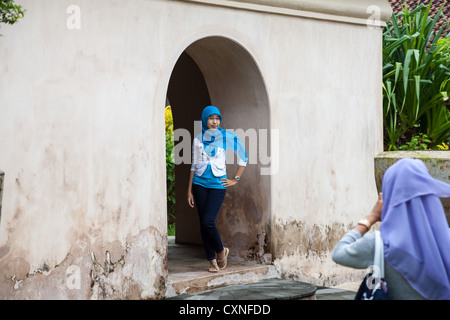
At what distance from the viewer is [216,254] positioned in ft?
24.1

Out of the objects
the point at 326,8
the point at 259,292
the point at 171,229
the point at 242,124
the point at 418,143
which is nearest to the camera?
the point at 259,292

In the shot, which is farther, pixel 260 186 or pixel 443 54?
pixel 443 54

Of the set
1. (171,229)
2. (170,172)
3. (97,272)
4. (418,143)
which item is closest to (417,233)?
(97,272)

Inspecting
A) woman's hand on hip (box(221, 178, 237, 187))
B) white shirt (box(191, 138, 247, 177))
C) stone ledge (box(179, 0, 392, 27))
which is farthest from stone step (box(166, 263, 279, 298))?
stone ledge (box(179, 0, 392, 27))

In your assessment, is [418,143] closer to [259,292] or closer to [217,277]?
[217,277]

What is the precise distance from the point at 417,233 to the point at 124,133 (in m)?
3.50

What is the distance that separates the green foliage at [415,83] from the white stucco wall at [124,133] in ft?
4.88

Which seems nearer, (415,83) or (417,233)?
(417,233)

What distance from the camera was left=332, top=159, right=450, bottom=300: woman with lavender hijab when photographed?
3119mm

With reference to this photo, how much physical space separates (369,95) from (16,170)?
4.36 meters

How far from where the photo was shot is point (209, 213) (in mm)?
A: 6746

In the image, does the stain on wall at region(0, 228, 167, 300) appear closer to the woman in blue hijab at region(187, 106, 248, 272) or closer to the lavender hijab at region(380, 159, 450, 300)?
the woman in blue hijab at region(187, 106, 248, 272)
